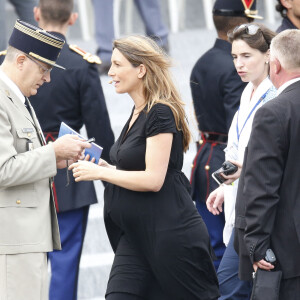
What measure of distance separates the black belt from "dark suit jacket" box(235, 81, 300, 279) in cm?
167

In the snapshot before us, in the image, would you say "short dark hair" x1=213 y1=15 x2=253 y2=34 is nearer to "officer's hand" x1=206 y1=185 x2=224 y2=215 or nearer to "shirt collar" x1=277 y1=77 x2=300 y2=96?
"officer's hand" x1=206 y1=185 x2=224 y2=215

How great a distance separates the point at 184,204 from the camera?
4562mm

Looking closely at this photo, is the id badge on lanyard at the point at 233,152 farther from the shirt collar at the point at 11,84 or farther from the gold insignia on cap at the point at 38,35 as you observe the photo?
the shirt collar at the point at 11,84

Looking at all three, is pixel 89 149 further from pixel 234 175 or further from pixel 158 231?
pixel 234 175

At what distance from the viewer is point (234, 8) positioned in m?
5.76

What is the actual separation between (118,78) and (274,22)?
21.0 ft

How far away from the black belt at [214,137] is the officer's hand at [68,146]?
1.47 metres

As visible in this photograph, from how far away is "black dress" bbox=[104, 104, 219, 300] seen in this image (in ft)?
14.8

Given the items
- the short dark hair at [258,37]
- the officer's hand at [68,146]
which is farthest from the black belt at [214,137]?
the officer's hand at [68,146]

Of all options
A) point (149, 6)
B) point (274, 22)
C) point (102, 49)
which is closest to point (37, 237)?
point (102, 49)

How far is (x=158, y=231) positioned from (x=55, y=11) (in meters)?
1.72

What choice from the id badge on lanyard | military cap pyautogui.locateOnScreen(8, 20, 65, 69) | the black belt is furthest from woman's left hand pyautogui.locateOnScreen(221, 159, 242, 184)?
military cap pyautogui.locateOnScreen(8, 20, 65, 69)

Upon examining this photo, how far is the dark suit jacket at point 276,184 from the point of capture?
3.94 m

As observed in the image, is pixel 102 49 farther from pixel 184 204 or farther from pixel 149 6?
pixel 184 204
